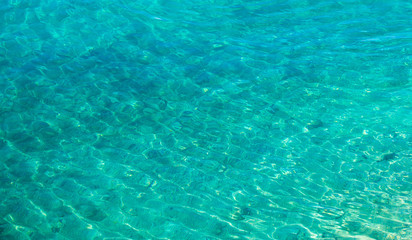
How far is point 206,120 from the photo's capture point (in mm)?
8203

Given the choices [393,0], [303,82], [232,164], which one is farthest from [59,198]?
[393,0]

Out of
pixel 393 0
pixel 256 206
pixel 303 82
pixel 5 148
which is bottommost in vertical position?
pixel 5 148

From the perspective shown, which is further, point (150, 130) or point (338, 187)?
point (150, 130)

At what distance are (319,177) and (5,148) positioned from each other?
526 centimetres

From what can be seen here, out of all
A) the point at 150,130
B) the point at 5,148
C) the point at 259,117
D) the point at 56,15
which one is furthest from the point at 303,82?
the point at 56,15

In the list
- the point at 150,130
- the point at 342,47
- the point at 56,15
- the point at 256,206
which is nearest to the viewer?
the point at 256,206

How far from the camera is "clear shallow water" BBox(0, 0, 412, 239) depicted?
6.35 m

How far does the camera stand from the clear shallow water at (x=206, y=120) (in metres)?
6.35

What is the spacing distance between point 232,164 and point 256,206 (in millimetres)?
967

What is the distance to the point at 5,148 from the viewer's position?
24.2 feet

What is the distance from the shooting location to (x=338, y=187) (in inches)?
270

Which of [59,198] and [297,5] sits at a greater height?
[297,5]

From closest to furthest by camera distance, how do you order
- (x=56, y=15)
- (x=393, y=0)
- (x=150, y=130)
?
(x=150, y=130) → (x=56, y=15) → (x=393, y=0)

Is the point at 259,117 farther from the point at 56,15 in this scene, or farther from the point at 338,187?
the point at 56,15
